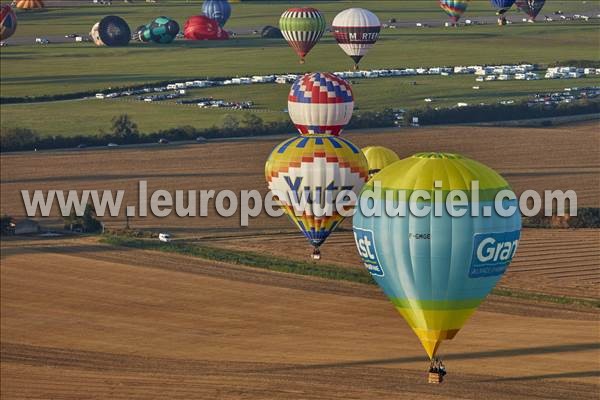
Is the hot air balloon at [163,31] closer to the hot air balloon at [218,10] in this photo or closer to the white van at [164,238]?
the hot air balloon at [218,10]

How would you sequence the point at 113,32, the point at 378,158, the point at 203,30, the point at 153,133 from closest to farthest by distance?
1. the point at 378,158
2. the point at 153,133
3. the point at 113,32
4. the point at 203,30

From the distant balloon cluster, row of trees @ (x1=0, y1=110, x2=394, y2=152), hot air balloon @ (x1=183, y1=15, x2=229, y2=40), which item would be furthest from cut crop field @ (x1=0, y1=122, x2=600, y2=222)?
hot air balloon @ (x1=183, y1=15, x2=229, y2=40)

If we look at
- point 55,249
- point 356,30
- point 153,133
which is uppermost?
point 356,30

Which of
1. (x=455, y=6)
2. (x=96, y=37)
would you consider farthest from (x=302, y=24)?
(x=455, y=6)

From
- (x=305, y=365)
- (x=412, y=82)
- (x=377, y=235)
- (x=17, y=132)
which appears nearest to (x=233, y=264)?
(x=305, y=365)

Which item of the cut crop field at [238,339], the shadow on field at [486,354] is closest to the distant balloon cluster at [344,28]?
the cut crop field at [238,339]

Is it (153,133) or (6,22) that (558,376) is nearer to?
(153,133)

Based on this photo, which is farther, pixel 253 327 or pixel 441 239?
pixel 253 327

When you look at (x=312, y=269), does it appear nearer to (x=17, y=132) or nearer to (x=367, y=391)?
(x=367, y=391)
